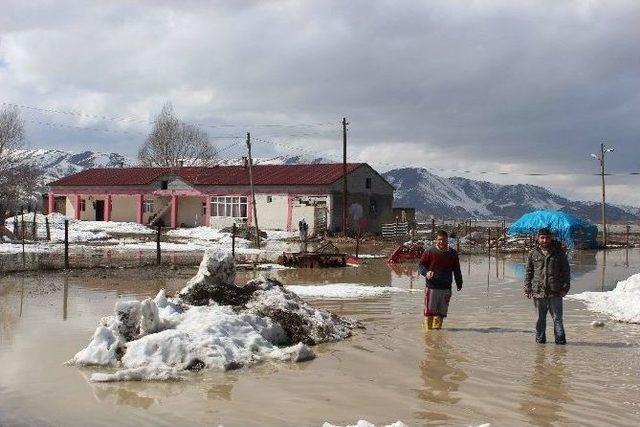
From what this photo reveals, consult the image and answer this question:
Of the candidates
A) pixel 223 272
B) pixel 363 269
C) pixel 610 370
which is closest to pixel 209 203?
pixel 363 269

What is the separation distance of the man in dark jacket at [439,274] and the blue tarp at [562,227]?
110 ft

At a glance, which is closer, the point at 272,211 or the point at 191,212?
the point at 272,211

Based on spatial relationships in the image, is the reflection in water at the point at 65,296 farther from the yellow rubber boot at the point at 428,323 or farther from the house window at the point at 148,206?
the house window at the point at 148,206

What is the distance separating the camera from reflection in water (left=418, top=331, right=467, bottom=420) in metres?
6.53

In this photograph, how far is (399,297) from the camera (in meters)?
15.1

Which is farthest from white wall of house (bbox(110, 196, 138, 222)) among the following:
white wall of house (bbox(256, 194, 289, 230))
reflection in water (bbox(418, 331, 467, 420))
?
reflection in water (bbox(418, 331, 467, 420))

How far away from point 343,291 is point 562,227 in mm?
30849

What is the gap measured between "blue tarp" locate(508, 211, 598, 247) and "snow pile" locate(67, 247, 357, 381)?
34731mm

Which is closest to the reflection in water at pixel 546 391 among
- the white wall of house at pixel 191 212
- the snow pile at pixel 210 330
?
the snow pile at pixel 210 330

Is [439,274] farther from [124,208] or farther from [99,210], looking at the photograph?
[99,210]

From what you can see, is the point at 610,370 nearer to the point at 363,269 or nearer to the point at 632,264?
the point at 363,269

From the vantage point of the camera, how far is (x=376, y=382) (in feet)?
23.6

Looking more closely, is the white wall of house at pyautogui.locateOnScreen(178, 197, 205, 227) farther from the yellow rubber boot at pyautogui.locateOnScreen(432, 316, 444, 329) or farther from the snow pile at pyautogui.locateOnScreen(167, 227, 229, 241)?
the yellow rubber boot at pyautogui.locateOnScreen(432, 316, 444, 329)

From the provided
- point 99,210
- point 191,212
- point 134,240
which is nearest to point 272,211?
point 191,212
